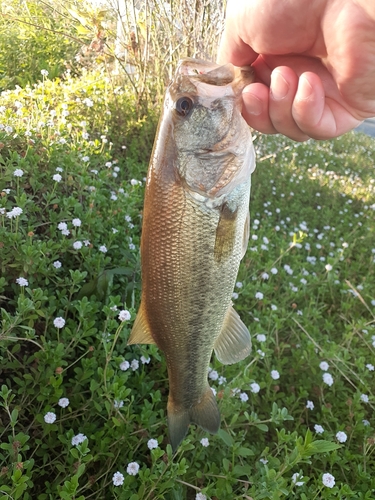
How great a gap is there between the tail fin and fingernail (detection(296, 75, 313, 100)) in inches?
53.4

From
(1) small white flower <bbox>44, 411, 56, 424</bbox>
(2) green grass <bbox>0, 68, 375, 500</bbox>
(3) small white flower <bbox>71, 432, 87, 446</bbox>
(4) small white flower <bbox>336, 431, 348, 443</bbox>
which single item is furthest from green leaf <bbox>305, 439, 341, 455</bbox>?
(1) small white flower <bbox>44, 411, 56, 424</bbox>

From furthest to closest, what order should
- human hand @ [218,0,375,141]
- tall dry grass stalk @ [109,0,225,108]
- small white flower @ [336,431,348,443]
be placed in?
tall dry grass stalk @ [109,0,225,108] → small white flower @ [336,431,348,443] → human hand @ [218,0,375,141]

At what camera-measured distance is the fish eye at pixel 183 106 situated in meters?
1.47

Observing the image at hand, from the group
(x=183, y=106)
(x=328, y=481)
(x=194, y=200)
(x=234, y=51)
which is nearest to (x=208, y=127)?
(x=183, y=106)

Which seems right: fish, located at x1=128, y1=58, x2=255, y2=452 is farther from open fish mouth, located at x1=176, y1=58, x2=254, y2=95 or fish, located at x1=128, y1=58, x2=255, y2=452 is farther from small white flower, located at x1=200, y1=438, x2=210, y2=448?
small white flower, located at x1=200, y1=438, x2=210, y2=448

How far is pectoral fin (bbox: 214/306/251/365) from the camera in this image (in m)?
1.80

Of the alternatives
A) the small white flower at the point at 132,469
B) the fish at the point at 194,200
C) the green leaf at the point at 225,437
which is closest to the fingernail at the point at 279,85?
the fish at the point at 194,200

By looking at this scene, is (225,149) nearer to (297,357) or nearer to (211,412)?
(211,412)

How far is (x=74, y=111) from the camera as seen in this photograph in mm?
4434

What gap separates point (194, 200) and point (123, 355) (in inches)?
44.3

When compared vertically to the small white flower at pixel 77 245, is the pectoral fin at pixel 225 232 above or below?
above

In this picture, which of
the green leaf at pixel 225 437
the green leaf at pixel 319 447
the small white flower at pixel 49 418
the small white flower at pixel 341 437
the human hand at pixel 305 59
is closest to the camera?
the green leaf at pixel 319 447

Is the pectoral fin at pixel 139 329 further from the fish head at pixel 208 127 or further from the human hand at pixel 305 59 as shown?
the human hand at pixel 305 59

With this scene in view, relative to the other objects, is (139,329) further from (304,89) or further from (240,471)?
(304,89)
